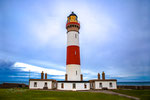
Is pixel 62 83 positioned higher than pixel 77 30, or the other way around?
pixel 77 30

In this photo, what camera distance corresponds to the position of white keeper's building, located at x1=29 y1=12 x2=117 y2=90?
30.1 metres

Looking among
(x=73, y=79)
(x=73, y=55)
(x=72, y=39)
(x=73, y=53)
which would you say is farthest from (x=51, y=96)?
(x=72, y=39)

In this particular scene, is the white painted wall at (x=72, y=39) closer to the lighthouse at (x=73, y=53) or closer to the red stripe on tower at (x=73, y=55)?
the lighthouse at (x=73, y=53)

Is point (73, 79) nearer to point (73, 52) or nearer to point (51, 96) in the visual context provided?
point (73, 52)

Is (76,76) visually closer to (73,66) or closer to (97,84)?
(73,66)

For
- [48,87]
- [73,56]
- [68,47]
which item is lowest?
[48,87]

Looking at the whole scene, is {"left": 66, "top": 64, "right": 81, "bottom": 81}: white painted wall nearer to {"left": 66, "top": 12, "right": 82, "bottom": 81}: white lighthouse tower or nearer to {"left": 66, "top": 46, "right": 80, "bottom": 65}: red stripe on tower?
{"left": 66, "top": 12, "right": 82, "bottom": 81}: white lighthouse tower

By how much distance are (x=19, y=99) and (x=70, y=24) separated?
78.5 ft

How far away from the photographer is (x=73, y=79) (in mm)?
31266

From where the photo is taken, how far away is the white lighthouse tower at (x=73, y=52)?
31.5 metres

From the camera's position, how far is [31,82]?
30188 mm

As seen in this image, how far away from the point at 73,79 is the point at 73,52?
21.9 ft

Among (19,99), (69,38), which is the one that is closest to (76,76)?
(69,38)

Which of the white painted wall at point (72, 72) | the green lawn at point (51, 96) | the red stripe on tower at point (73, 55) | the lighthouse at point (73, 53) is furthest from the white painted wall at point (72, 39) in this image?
the green lawn at point (51, 96)
